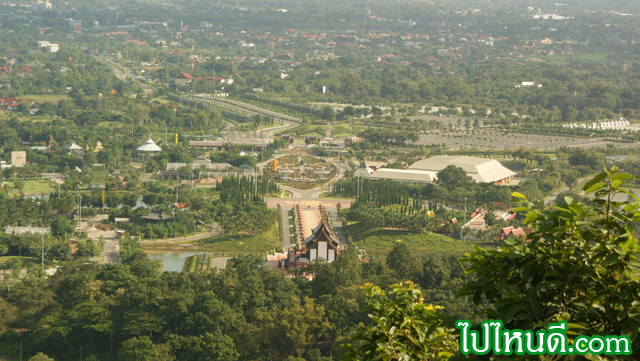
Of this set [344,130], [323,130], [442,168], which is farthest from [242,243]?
[344,130]

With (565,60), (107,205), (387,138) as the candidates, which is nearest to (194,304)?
(107,205)

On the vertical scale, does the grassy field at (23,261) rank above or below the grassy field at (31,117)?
above

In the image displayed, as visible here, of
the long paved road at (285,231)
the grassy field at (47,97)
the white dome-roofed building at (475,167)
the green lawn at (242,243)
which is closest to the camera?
the green lawn at (242,243)

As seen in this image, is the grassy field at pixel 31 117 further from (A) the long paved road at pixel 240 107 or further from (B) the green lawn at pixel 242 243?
(B) the green lawn at pixel 242 243

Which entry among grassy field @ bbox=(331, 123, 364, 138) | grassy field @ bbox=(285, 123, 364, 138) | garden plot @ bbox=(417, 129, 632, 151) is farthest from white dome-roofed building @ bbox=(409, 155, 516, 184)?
grassy field @ bbox=(285, 123, 364, 138)

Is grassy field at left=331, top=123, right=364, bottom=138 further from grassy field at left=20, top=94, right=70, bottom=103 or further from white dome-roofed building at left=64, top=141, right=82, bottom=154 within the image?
grassy field at left=20, top=94, right=70, bottom=103

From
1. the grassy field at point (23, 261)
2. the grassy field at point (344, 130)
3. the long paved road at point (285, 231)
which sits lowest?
the grassy field at point (344, 130)

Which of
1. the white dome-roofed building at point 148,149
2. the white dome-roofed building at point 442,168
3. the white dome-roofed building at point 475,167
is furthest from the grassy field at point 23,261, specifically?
the white dome-roofed building at point 475,167
